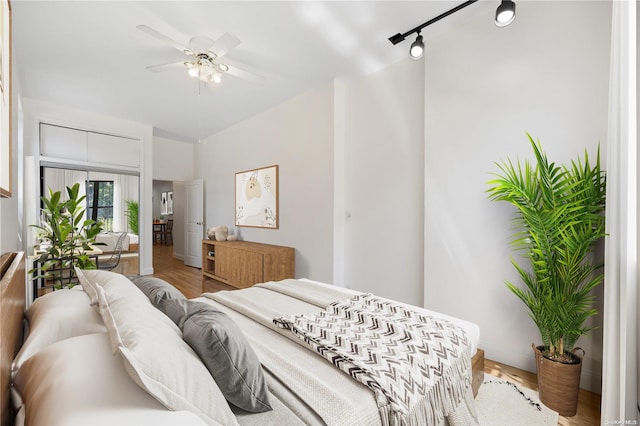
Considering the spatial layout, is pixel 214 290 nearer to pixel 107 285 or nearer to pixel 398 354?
pixel 107 285

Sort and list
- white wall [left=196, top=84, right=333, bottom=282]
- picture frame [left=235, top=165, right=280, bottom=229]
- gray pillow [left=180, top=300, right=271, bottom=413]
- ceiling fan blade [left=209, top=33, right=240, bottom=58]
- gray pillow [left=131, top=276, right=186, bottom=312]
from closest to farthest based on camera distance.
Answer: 1. gray pillow [left=180, top=300, right=271, bottom=413]
2. gray pillow [left=131, top=276, right=186, bottom=312]
3. ceiling fan blade [left=209, top=33, right=240, bottom=58]
4. white wall [left=196, top=84, right=333, bottom=282]
5. picture frame [left=235, top=165, right=280, bottom=229]

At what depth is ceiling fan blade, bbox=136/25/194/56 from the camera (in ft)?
7.01

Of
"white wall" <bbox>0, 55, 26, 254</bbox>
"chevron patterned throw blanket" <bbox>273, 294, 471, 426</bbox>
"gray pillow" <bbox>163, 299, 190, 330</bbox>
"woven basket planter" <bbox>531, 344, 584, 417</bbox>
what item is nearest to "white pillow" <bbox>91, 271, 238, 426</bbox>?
"gray pillow" <bbox>163, 299, 190, 330</bbox>

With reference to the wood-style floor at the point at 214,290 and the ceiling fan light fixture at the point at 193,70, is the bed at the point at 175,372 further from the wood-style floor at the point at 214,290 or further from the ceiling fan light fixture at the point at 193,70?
the ceiling fan light fixture at the point at 193,70

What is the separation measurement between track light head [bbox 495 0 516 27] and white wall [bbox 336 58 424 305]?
100cm

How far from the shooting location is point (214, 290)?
4.44 m

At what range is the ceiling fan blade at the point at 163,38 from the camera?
7.01 feet

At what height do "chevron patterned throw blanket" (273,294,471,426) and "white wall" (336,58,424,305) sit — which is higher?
"white wall" (336,58,424,305)

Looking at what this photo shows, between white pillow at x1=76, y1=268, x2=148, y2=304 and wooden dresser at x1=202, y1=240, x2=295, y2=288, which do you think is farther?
wooden dresser at x1=202, y1=240, x2=295, y2=288

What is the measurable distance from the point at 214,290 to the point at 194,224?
8.04ft

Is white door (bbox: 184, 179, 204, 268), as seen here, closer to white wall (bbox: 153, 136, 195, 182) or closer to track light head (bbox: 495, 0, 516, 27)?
white wall (bbox: 153, 136, 195, 182)

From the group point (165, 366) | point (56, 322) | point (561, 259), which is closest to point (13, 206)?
point (56, 322)

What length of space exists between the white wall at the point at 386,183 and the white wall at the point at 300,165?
0.89ft

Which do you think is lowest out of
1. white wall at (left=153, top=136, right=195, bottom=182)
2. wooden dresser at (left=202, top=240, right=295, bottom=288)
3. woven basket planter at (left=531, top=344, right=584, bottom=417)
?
woven basket planter at (left=531, top=344, right=584, bottom=417)
